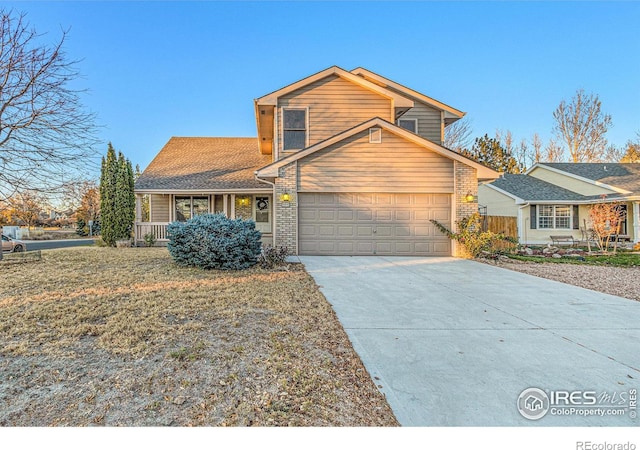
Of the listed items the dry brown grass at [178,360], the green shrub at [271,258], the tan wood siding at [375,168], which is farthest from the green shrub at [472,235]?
the dry brown grass at [178,360]

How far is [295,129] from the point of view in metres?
12.4

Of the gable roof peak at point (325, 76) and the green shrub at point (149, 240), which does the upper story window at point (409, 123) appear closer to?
the gable roof peak at point (325, 76)

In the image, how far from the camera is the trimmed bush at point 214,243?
7.96 meters

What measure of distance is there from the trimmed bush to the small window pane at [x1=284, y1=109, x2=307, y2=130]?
18.0ft

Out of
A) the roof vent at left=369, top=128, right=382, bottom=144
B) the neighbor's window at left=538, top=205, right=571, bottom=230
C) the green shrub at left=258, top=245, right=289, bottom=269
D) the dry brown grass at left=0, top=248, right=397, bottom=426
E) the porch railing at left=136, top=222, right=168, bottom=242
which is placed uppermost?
the roof vent at left=369, top=128, right=382, bottom=144

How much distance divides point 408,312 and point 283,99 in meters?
9.98

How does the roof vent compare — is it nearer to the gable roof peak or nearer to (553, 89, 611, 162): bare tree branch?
the gable roof peak

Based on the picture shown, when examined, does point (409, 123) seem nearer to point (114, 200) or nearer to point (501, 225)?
point (501, 225)

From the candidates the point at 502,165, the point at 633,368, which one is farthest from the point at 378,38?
the point at 502,165

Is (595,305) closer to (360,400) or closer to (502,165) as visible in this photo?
(360,400)

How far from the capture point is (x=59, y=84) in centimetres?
813

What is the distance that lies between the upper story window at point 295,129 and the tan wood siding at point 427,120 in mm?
4441

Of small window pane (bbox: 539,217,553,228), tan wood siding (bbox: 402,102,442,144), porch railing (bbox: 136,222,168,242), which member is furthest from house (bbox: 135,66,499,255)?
small window pane (bbox: 539,217,553,228)

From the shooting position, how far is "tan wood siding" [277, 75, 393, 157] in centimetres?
1236
